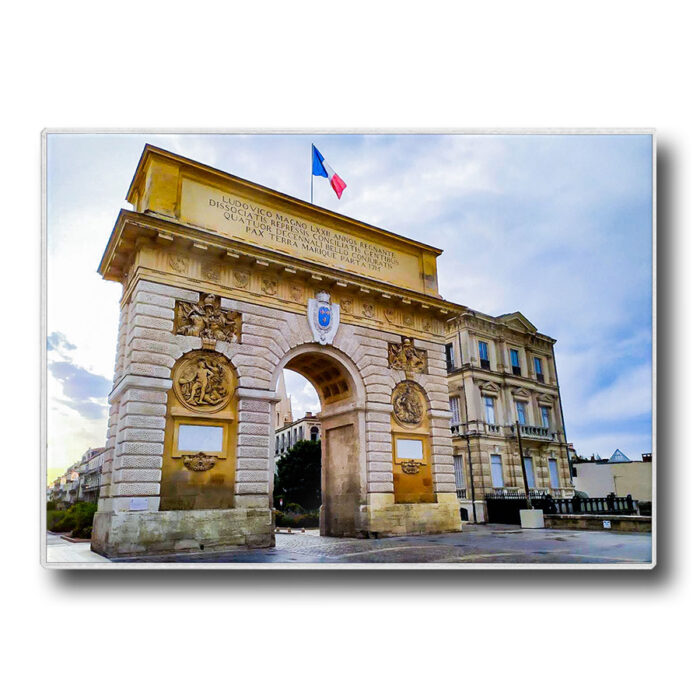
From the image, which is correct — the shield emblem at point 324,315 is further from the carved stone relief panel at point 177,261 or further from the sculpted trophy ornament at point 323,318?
the carved stone relief panel at point 177,261

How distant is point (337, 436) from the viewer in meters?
11.2

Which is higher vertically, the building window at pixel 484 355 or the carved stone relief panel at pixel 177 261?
the carved stone relief panel at pixel 177 261

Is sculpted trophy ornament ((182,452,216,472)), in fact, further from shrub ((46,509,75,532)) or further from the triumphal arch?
shrub ((46,509,75,532))

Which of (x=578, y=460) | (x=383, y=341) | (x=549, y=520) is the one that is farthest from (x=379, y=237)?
(x=549, y=520)

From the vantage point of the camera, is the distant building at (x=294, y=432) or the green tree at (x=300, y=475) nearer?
the distant building at (x=294, y=432)

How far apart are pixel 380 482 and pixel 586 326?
489 cm

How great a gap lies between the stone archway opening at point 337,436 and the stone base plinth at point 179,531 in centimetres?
227

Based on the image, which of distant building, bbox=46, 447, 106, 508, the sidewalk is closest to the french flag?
distant building, bbox=46, 447, 106, 508

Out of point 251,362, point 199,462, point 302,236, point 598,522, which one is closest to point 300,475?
point 251,362

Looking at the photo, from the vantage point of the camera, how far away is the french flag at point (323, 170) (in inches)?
293

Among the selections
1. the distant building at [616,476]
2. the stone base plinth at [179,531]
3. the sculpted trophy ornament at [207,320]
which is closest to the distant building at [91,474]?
the stone base plinth at [179,531]

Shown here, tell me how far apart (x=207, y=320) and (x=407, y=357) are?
447 cm

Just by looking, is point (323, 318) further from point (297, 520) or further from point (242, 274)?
point (297, 520)
